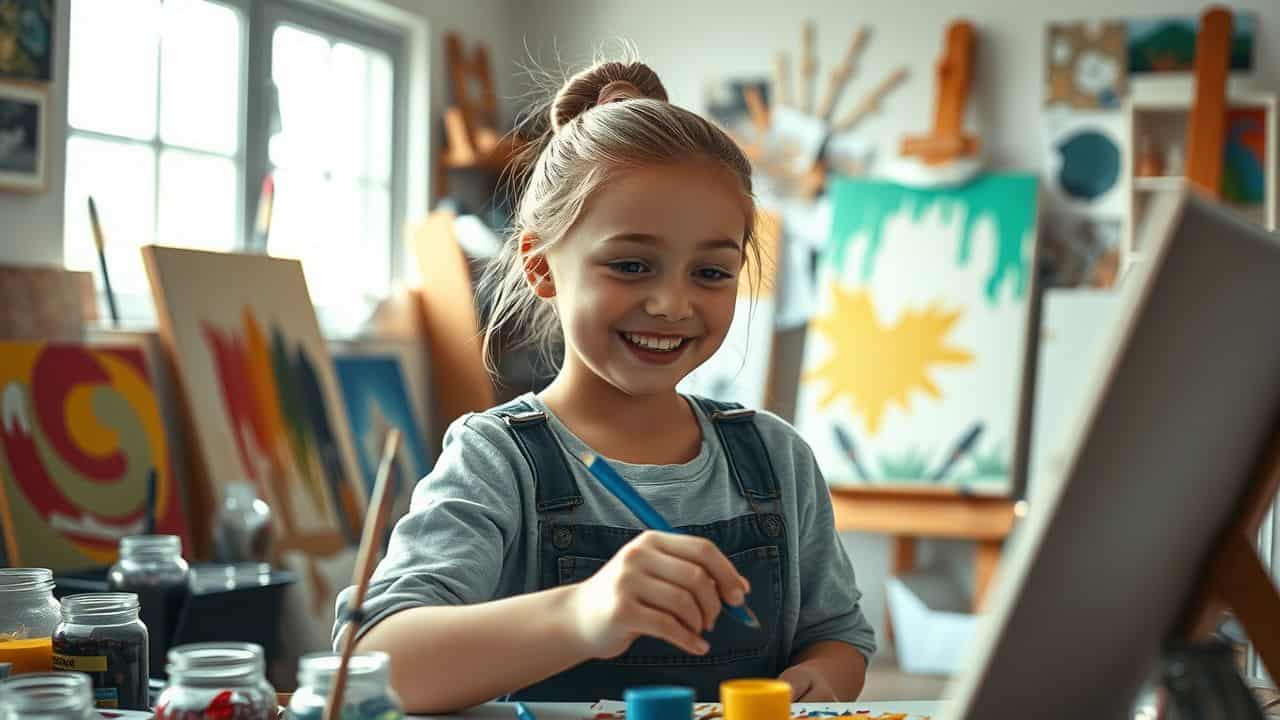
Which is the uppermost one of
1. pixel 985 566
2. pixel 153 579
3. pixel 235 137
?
pixel 235 137

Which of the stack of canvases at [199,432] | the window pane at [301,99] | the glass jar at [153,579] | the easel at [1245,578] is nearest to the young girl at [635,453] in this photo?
the easel at [1245,578]

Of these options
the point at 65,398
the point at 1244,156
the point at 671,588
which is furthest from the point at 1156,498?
the point at 1244,156

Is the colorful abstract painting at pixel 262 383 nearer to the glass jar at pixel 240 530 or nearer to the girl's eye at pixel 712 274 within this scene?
the glass jar at pixel 240 530

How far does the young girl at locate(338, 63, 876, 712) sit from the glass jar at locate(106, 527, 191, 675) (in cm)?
130

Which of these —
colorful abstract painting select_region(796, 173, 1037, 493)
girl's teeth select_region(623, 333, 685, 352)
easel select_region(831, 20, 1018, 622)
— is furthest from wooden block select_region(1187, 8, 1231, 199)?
girl's teeth select_region(623, 333, 685, 352)

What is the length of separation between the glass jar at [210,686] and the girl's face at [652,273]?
23.8 inches

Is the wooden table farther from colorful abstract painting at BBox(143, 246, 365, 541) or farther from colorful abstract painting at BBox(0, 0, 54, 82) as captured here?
colorful abstract painting at BBox(0, 0, 54, 82)

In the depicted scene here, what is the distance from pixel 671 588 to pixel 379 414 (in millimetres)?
Result: 3533

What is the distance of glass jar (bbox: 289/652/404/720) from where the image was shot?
0.82m

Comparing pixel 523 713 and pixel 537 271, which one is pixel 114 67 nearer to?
pixel 537 271

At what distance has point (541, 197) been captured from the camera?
59.1 inches

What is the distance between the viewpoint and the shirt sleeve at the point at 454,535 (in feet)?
3.84

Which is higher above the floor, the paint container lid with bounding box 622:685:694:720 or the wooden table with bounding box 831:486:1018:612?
the paint container lid with bounding box 622:685:694:720

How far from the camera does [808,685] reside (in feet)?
4.34
